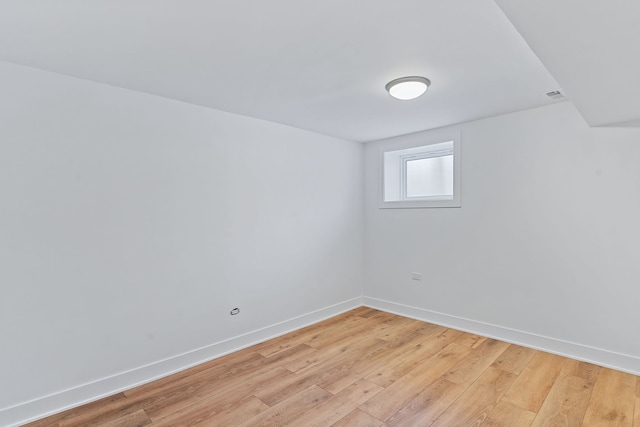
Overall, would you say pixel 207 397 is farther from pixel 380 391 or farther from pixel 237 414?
pixel 380 391

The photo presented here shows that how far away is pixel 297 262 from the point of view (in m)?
3.58

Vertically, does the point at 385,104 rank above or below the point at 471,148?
above

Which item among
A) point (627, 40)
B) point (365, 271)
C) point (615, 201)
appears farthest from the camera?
point (365, 271)

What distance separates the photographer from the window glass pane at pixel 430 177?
3.79m

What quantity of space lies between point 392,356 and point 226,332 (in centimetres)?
152

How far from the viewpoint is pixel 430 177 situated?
13.0 feet

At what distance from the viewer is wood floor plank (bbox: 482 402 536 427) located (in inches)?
75.5

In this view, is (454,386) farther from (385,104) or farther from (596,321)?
(385,104)

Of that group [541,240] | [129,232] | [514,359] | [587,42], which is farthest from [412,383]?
[129,232]

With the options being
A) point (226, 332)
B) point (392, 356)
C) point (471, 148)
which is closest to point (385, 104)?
point (471, 148)

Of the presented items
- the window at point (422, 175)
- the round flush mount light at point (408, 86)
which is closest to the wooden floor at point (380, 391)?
the window at point (422, 175)

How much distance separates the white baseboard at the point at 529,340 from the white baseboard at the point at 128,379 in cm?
145

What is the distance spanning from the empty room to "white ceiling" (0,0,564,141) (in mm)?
17

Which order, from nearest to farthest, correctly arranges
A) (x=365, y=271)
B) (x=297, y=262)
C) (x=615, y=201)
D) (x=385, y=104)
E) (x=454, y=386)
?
(x=454, y=386) < (x=615, y=201) < (x=385, y=104) < (x=297, y=262) < (x=365, y=271)
